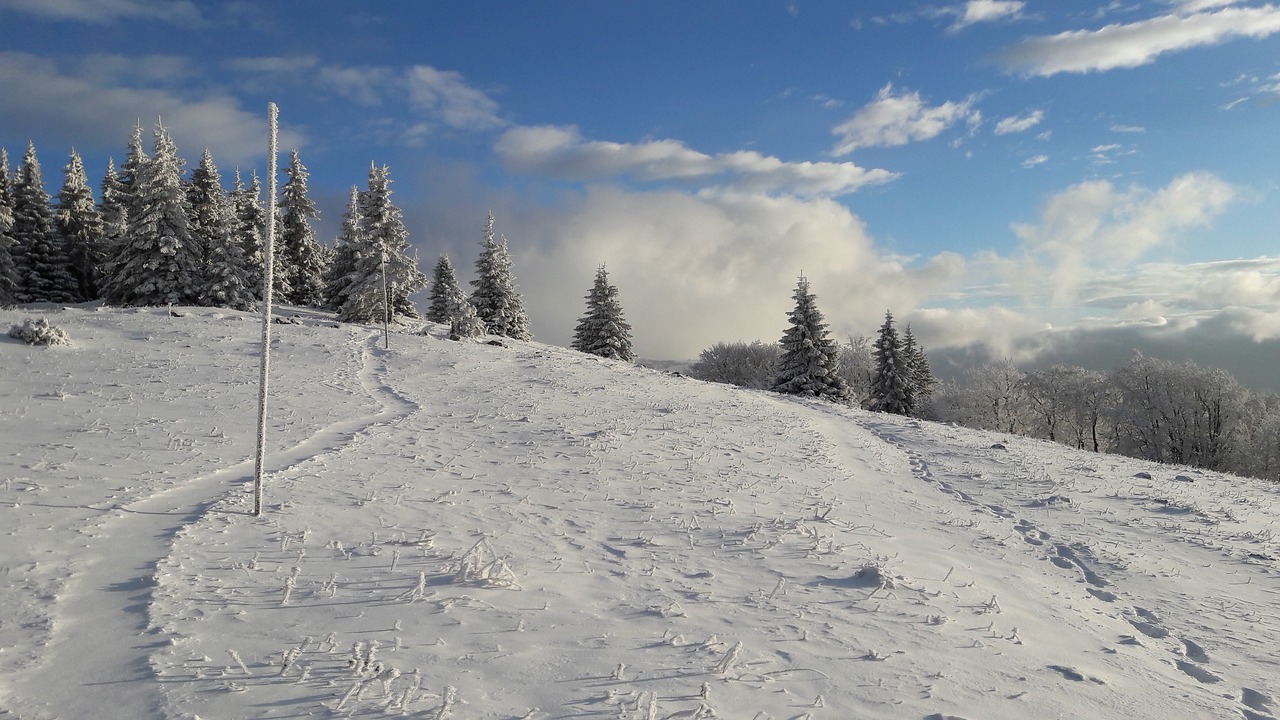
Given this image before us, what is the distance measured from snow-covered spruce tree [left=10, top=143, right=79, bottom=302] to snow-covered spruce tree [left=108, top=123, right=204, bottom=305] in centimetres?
1148

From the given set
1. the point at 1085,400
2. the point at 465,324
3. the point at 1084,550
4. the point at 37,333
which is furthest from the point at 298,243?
the point at 1085,400

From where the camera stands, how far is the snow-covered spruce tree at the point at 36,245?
45.2m

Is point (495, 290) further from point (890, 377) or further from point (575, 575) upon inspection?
point (575, 575)

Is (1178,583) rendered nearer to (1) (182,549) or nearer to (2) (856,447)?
(2) (856,447)

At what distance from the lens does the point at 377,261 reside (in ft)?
134

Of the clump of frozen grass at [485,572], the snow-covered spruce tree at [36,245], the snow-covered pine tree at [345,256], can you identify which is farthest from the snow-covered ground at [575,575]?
the snow-covered spruce tree at [36,245]

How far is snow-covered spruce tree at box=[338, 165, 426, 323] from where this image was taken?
4066cm

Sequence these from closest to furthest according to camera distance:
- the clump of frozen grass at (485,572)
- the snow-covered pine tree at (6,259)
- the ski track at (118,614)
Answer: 1. the ski track at (118,614)
2. the clump of frozen grass at (485,572)
3. the snow-covered pine tree at (6,259)

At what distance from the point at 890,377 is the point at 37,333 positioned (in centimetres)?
5086

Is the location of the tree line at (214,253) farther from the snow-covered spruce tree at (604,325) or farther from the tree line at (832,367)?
the tree line at (832,367)

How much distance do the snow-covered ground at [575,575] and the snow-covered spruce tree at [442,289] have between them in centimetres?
4030

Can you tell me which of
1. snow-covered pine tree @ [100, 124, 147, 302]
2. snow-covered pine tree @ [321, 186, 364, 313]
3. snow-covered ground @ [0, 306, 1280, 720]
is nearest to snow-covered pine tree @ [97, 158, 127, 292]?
snow-covered pine tree @ [100, 124, 147, 302]

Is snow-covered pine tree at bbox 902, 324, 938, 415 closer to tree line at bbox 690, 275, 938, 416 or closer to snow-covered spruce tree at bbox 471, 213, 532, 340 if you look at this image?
tree line at bbox 690, 275, 938, 416

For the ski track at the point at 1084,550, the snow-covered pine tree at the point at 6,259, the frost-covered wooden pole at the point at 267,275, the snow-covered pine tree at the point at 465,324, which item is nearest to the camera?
the ski track at the point at 1084,550
